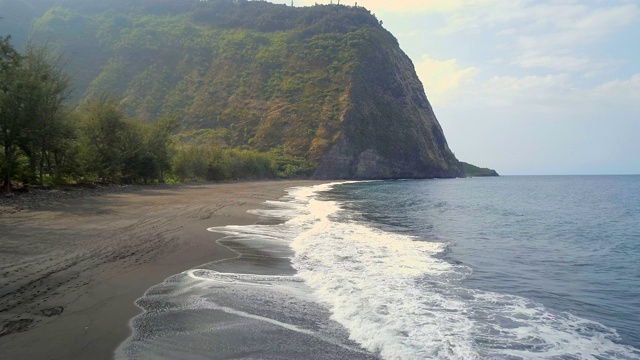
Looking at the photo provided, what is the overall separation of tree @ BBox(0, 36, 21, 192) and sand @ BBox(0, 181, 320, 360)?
6737mm

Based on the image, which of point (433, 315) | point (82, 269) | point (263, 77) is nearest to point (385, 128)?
point (263, 77)

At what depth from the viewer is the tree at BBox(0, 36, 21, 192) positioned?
2219 centimetres

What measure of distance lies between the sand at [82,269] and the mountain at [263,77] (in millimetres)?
84402

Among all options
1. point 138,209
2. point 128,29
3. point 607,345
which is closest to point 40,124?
point 138,209

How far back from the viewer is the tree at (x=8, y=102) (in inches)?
874

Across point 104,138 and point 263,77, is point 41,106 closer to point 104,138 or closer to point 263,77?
point 104,138

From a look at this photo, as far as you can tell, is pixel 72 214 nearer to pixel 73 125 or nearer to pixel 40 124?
pixel 40 124

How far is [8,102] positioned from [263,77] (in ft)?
331

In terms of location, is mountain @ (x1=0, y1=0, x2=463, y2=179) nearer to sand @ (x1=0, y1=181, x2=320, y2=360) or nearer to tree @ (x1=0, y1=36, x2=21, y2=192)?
tree @ (x1=0, y1=36, x2=21, y2=192)

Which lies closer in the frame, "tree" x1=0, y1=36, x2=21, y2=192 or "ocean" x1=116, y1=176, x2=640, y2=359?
"ocean" x1=116, y1=176, x2=640, y2=359

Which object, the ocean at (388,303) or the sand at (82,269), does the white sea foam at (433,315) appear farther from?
the sand at (82,269)

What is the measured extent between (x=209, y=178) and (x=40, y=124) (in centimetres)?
4250

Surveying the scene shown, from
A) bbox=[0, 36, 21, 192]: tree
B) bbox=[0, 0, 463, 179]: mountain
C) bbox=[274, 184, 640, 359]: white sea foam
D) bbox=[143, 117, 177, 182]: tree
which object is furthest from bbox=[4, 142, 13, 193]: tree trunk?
bbox=[0, 0, 463, 179]: mountain

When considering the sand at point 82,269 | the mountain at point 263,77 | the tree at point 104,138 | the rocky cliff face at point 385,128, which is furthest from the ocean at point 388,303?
the mountain at point 263,77
